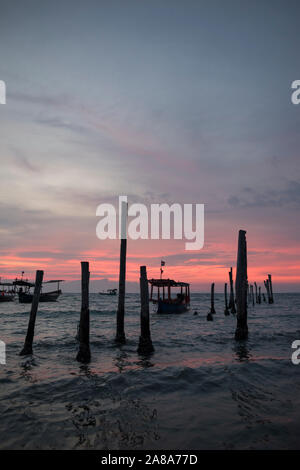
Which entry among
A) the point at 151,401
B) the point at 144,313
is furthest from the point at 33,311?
the point at 151,401

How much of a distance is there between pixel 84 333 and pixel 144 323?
2.43m

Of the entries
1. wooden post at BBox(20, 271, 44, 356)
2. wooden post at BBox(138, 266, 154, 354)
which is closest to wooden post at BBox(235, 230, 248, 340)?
wooden post at BBox(138, 266, 154, 354)

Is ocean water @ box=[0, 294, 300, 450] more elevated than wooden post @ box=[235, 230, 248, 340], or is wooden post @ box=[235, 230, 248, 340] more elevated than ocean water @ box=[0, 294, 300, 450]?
wooden post @ box=[235, 230, 248, 340]

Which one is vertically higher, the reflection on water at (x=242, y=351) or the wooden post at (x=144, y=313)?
the wooden post at (x=144, y=313)

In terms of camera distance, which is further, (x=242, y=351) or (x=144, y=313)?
(x=242, y=351)

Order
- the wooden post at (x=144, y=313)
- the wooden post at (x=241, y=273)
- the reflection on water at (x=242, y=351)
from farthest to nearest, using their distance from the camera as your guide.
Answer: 1. the wooden post at (x=241, y=273)
2. the wooden post at (x=144, y=313)
3. the reflection on water at (x=242, y=351)

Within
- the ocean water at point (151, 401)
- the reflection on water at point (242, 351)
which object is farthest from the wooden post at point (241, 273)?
the ocean water at point (151, 401)

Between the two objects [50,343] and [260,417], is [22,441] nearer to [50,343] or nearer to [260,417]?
[260,417]

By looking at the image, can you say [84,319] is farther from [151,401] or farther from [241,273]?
[241,273]

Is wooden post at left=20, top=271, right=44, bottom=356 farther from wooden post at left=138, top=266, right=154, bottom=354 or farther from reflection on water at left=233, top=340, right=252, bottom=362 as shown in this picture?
reflection on water at left=233, top=340, right=252, bottom=362

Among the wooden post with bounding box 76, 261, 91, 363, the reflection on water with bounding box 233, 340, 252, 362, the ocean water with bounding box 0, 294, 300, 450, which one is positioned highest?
the wooden post with bounding box 76, 261, 91, 363

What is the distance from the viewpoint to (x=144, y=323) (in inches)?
469

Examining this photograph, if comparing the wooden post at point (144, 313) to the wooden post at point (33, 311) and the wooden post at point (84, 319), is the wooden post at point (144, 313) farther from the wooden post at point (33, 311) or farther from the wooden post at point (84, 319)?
the wooden post at point (33, 311)
